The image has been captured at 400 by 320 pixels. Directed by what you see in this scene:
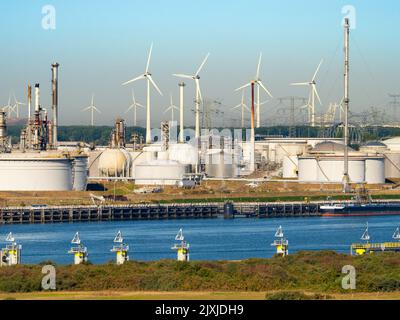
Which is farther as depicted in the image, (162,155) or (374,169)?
(162,155)

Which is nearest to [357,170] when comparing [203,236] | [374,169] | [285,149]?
[374,169]

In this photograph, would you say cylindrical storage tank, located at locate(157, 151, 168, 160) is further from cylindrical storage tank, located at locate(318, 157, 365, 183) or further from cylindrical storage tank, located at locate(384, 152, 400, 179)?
cylindrical storage tank, located at locate(384, 152, 400, 179)

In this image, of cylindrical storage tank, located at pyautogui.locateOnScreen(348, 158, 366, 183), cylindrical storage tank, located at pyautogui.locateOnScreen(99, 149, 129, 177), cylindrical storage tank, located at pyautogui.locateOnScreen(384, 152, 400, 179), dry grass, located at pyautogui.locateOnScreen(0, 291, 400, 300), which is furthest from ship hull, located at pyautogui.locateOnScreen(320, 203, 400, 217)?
dry grass, located at pyautogui.locateOnScreen(0, 291, 400, 300)

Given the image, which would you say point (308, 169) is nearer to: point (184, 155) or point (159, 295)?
point (184, 155)

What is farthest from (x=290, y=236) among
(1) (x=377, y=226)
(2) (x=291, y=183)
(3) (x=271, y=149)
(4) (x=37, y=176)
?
(3) (x=271, y=149)

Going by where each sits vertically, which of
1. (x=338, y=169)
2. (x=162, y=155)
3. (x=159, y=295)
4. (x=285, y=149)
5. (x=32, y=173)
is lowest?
(x=159, y=295)

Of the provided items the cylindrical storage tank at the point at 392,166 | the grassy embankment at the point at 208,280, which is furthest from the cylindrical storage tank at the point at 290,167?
the grassy embankment at the point at 208,280
